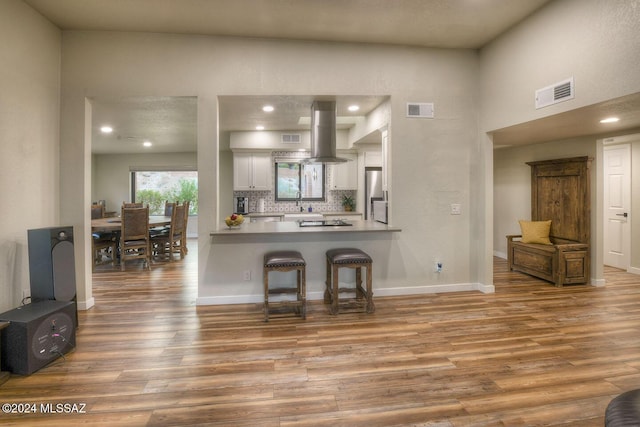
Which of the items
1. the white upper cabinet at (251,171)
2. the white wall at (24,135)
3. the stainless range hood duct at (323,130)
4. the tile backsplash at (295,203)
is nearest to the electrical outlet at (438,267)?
the stainless range hood duct at (323,130)

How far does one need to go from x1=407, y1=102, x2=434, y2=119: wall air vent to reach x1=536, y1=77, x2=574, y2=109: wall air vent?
1.14m

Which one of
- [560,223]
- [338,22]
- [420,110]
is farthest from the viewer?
[560,223]

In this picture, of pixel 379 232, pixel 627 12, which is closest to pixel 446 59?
pixel 627 12

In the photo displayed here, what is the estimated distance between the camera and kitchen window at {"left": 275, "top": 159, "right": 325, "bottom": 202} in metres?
7.28

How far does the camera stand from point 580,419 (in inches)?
72.0

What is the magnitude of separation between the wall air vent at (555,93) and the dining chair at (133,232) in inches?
233

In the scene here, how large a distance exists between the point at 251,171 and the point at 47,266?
4.53 metres

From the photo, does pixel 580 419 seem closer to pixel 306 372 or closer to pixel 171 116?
pixel 306 372

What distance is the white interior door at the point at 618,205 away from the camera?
5312mm

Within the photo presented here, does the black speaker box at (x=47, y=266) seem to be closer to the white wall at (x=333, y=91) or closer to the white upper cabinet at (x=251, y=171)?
the white wall at (x=333, y=91)

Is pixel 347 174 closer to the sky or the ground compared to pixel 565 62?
closer to the ground

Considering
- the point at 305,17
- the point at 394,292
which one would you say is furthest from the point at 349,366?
the point at 305,17

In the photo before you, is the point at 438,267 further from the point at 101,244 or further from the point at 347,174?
the point at 101,244

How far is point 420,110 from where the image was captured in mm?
4070
